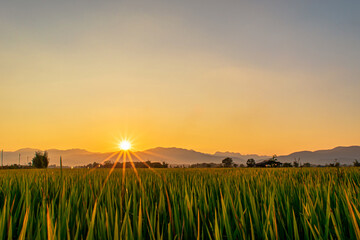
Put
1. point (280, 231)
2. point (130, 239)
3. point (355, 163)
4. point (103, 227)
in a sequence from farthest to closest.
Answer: point (355, 163)
point (280, 231)
point (103, 227)
point (130, 239)

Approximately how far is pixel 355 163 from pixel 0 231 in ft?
78.1

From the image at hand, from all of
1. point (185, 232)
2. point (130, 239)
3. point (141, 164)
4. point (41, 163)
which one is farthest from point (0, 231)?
point (41, 163)

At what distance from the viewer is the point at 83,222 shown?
1.68 m

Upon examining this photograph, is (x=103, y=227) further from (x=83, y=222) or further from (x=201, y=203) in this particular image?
(x=201, y=203)

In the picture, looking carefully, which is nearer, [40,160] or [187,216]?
[187,216]

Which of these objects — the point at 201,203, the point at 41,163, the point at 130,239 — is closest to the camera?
the point at 130,239

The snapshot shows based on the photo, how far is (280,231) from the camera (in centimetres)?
159

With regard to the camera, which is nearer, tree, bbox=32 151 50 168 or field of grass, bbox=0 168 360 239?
field of grass, bbox=0 168 360 239

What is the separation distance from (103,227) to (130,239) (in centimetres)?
29

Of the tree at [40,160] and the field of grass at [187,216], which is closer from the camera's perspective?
the field of grass at [187,216]

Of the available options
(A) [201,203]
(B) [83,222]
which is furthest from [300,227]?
(B) [83,222]

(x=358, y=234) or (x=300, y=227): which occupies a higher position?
(x=358, y=234)

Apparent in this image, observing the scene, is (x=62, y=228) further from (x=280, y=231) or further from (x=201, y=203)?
(x=280, y=231)

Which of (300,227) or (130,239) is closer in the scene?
(130,239)
